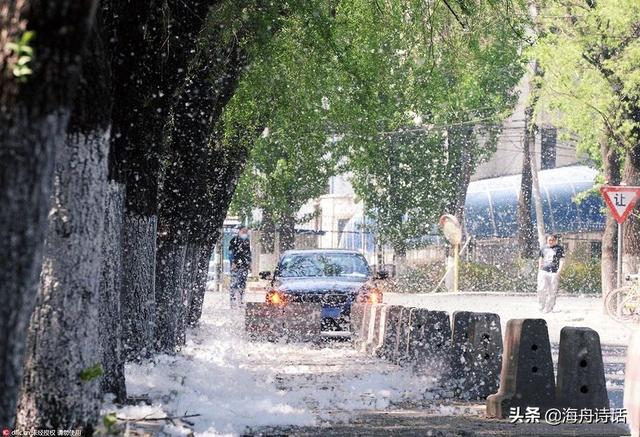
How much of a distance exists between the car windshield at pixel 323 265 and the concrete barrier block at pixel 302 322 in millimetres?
1581

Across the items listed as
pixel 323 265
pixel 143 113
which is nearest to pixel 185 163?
pixel 323 265

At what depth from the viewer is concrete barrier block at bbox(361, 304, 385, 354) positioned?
71.9ft

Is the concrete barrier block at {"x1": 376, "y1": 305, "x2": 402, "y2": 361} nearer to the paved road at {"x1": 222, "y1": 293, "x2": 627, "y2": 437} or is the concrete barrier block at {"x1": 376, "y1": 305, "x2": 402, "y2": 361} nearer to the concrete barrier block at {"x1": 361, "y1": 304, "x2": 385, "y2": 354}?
the paved road at {"x1": 222, "y1": 293, "x2": 627, "y2": 437}

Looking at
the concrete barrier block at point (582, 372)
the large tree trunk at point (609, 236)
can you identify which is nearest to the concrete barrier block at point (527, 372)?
the concrete barrier block at point (582, 372)

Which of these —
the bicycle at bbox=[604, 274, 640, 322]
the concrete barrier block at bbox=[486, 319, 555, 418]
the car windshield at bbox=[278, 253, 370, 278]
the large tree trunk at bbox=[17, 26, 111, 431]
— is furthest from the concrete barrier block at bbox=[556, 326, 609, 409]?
the bicycle at bbox=[604, 274, 640, 322]

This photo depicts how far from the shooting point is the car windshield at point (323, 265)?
26.5 meters

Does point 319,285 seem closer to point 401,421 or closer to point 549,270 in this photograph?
point 549,270

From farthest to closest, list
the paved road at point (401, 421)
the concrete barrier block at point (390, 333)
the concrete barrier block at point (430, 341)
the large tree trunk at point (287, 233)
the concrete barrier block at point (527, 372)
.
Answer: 1. the large tree trunk at point (287, 233)
2. the concrete barrier block at point (390, 333)
3. the concrete barrier block at point (430, 341)
4. the concrete barrier block at point (527, 372)
5. the paved road at point (401, 421)

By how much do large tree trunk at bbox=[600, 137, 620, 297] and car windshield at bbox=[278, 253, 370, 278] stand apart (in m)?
7.98

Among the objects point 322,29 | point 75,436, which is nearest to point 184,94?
point 322,29

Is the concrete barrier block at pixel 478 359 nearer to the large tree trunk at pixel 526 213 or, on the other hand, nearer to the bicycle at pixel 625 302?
the bicycle at pixel 625 302

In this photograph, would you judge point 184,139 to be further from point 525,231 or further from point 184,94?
point 525,231

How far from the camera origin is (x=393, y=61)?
24922 millimetres

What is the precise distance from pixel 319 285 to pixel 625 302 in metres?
6.74
